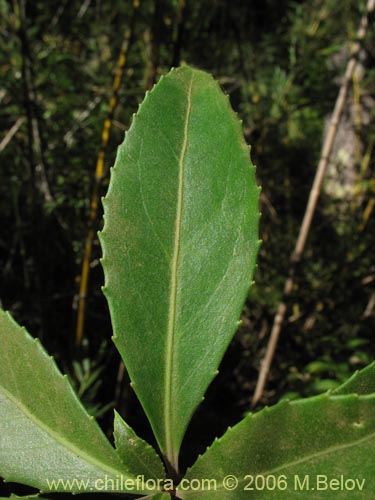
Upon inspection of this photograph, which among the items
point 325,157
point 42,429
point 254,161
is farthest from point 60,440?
point 254,161

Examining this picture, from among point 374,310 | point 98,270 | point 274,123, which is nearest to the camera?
point 98,270

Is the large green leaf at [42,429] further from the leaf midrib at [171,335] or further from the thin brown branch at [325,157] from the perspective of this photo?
the thin brown branch at [325,157]

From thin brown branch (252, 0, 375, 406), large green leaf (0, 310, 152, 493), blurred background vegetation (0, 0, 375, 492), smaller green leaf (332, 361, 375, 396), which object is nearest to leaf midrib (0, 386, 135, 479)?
large green leaf (0, 310, 152, 493)

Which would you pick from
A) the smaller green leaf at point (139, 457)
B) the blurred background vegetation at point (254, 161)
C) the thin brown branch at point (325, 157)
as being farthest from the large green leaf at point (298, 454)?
the blurred background vegetation at point (254, 161)

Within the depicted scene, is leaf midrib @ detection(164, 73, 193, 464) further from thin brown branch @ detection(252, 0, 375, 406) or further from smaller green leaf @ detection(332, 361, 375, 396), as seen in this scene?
thin brown branch @ detection(252, 0, 375, 406)

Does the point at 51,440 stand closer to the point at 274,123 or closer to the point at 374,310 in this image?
the point at 274,123

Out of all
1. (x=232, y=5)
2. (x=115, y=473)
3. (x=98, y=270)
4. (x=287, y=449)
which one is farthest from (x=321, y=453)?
(x=232, y=5)

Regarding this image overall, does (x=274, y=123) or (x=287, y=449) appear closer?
(x=287, y=449)

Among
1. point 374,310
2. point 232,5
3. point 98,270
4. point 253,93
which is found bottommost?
point 374,310
